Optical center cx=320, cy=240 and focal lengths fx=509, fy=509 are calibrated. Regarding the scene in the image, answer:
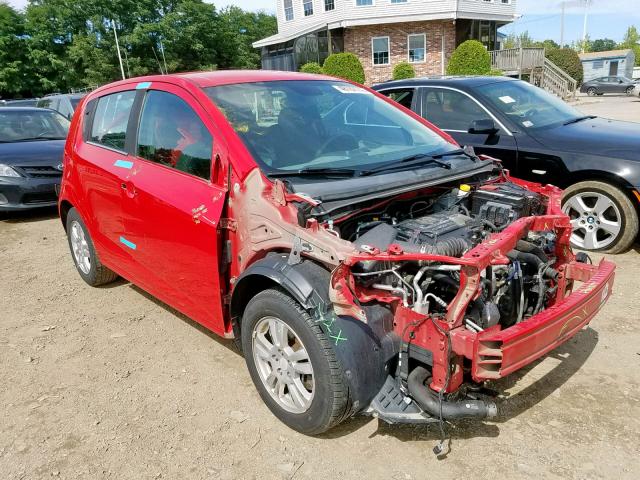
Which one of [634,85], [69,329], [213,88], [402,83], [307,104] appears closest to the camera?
[213,88]

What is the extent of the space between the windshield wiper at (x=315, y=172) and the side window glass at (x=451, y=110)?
3287 millimetres

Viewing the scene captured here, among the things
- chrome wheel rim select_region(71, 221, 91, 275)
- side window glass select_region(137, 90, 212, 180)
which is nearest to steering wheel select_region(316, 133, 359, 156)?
side window glass select_region(137, 90, 212, 180)

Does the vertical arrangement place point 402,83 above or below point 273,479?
above

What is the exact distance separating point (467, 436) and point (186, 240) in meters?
1.97

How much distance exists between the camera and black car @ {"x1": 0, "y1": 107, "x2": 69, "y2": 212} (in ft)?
24.9

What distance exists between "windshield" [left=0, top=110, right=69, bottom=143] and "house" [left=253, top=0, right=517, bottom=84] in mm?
22574

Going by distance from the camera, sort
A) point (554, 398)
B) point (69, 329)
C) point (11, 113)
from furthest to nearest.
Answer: point (11, 113)
point (69, 329)
point (554, 398)

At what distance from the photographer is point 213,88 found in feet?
10.9

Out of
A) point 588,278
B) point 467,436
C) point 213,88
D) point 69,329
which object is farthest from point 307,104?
point 69,329

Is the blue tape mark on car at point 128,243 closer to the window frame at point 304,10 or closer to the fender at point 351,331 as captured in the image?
the fender at point 351,331

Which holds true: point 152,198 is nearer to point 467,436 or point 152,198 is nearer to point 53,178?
point 467,436

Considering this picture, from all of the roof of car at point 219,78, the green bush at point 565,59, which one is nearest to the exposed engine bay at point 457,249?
the roof of car at point 219,78

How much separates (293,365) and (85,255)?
10.5ft

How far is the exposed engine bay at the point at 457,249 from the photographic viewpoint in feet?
8.18
